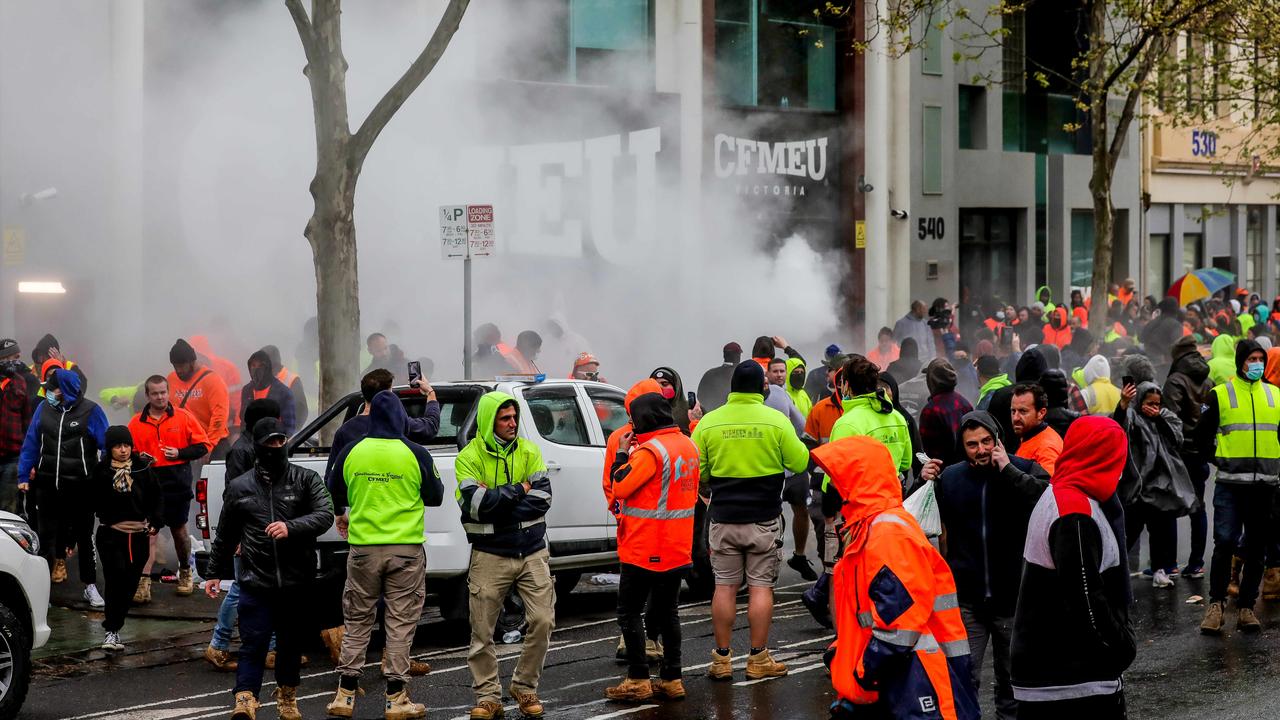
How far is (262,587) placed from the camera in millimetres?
7699

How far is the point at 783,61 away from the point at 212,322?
10962mm

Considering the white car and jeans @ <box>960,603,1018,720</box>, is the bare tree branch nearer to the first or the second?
the white car

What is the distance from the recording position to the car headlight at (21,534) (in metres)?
8.25

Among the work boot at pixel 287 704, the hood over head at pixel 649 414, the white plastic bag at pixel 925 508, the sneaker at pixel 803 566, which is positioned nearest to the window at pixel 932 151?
the sneaker at pixel 803 566

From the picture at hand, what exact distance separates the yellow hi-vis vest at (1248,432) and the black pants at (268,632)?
5646mm

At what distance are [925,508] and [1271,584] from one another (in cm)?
518

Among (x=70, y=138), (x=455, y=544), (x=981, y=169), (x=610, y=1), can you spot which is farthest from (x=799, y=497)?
(x=981, y=169)

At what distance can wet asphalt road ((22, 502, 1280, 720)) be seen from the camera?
7863mm

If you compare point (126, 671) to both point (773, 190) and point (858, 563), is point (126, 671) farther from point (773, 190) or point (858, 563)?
point (773, 190)

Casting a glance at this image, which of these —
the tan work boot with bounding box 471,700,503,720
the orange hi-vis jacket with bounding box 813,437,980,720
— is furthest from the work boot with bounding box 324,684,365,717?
the orange hi-vis jacket with bounding box 813,437,980,720

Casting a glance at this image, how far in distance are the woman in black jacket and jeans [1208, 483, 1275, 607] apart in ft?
21.3

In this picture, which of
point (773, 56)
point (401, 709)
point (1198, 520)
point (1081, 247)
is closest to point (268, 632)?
point (401, 709)

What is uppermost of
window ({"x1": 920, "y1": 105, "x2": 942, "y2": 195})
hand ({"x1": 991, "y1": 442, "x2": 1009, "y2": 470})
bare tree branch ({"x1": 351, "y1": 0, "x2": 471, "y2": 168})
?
window ({"x1": 920, "y1": 105, "x2": 942, "y2": 195})

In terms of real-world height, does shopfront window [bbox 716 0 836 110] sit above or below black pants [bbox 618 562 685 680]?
above
